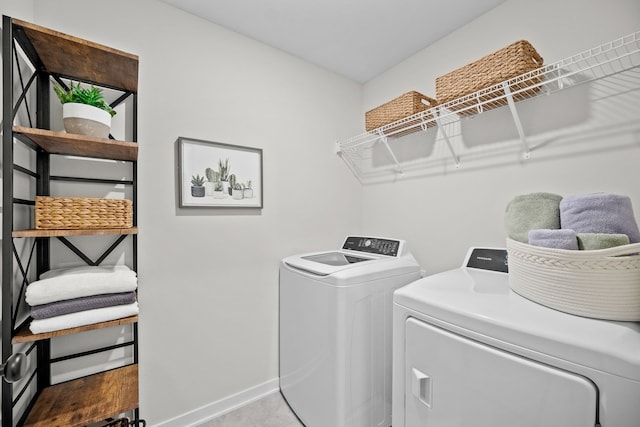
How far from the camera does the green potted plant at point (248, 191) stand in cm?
179

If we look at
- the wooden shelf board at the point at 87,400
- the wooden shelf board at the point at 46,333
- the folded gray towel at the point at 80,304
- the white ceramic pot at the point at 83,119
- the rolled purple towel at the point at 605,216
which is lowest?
the wooden shelf board at the point at 87,400

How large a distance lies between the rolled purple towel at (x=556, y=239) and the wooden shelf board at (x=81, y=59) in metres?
1.72

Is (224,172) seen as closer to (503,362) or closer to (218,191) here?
(218,191)

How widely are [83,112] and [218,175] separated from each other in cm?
71

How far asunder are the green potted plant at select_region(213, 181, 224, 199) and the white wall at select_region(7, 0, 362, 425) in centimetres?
10

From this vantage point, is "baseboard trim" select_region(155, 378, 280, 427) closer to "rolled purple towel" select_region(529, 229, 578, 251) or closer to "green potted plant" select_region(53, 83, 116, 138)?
"green potted plant" select_region(53, 83, 116, 138)

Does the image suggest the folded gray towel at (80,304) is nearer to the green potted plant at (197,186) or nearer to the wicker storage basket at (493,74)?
the green potted plant at (197,186)

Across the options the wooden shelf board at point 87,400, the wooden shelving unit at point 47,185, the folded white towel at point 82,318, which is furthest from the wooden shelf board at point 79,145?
the wooden shelf board at point 87,400

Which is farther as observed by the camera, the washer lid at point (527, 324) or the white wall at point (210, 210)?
the white wall at point (210, 210)

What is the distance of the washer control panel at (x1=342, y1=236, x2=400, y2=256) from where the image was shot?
1.81 metres

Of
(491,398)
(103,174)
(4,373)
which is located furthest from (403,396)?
(103,174)

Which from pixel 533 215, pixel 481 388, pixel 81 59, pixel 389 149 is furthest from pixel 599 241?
pixel 81 59

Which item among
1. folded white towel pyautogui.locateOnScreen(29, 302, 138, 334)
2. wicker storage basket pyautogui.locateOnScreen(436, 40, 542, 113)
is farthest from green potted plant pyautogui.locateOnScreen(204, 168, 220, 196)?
wicker storage basket pyautogui.locateOnScreen(436, 40, 542, 113)

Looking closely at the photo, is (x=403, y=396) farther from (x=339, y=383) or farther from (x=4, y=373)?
(x=4, y=373)
